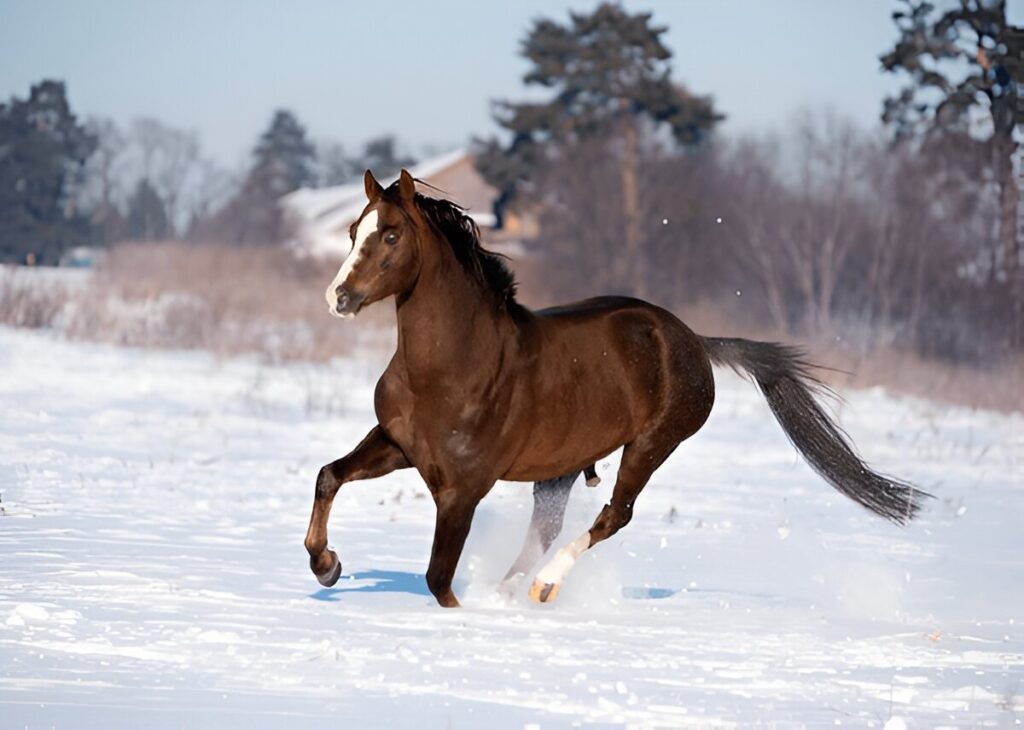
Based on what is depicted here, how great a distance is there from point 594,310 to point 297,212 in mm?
60872

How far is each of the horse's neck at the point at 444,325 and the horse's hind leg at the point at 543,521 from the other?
3.93ft

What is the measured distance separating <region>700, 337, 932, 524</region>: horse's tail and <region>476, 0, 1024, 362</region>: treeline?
17.0 metres

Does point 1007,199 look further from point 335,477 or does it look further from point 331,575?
point 331,575

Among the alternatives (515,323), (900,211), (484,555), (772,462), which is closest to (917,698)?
(515,323)

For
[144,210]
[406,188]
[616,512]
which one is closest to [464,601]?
[616,512]

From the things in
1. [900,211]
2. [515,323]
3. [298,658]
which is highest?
[900,211]

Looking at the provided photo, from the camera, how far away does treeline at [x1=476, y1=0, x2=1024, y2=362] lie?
28.9 m

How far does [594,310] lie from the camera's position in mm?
7438

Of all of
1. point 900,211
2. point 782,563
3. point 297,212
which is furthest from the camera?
point 297,212

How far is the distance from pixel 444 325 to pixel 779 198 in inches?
1415

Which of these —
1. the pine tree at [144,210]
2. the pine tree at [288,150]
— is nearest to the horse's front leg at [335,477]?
the pine tree at [144,210]

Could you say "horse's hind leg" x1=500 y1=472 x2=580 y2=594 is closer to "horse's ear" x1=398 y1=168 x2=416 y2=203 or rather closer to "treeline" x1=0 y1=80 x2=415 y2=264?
"horse's ear" x1=398 y1=168 x2=416 y2=203

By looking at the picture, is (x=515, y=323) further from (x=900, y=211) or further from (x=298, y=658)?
(x=900, y=211)

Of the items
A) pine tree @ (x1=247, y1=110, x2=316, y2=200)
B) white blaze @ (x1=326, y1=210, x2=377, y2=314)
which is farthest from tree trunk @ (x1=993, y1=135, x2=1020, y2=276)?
pine tree @ (x1=247, y1=110, x2=316, y2=200)
